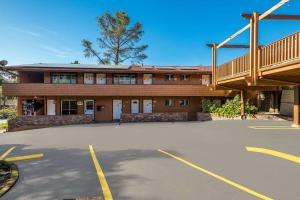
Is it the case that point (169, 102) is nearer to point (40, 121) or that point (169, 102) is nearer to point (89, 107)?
point (89, 107)

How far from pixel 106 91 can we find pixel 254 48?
1444 centimetres

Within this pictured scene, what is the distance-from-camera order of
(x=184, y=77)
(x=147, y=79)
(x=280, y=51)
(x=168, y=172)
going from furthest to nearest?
(x=184, y=77), (x=147, y=79), (x=280, y=51), (x=168, y=172)

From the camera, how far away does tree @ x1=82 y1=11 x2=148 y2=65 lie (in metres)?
34.2

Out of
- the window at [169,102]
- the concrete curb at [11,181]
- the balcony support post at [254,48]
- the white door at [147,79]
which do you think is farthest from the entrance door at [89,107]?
the balcony support post at [254,48]

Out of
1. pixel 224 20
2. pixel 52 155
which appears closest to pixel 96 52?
pixel 224 20

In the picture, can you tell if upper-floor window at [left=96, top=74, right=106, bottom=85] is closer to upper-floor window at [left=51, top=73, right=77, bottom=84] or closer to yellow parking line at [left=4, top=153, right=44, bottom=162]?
upper-floor window at [left=51, top=73, right=77, bottom=84]

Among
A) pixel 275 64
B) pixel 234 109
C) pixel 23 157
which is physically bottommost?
pixel 23 157

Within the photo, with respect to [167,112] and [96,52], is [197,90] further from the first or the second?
[96,52]

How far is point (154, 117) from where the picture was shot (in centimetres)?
2172

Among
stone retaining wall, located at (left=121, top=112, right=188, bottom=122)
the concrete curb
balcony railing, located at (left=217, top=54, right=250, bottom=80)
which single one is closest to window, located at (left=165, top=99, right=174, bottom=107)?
stone retaining wall, located at (left=121, top=112, right=188, bottom=122)

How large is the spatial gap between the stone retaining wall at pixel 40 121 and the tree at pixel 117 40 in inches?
635

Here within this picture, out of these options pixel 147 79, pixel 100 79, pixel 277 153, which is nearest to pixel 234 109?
pixel 147 79

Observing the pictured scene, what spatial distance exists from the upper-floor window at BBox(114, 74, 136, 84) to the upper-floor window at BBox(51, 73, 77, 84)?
→ 464 centimetres

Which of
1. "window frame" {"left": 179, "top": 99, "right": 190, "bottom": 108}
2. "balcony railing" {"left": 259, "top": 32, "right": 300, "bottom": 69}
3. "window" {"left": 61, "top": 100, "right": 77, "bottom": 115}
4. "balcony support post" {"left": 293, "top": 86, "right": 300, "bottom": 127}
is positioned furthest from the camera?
"window frame" {"left": 179, "top": 99, "right": 190, "bottom": 108}
